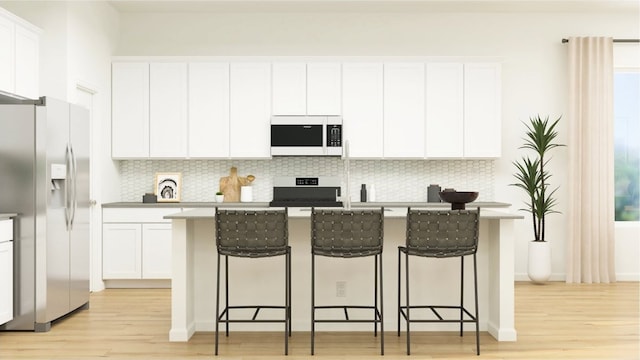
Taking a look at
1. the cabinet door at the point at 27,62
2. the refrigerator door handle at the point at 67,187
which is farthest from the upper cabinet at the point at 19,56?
the refrigerator door handle at the point at 67,187

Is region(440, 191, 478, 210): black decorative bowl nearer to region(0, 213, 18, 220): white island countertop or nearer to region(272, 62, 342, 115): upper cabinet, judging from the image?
region(272, 62, 342, 115): upper cabinet

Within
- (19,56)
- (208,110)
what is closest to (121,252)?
(208,110)

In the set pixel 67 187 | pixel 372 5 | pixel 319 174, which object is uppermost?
pixel 372 5

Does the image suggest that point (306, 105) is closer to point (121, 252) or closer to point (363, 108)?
point (363, 108)

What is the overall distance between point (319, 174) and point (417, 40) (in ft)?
6.80

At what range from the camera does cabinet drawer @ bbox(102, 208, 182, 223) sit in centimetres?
655

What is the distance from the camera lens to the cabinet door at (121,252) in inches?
258

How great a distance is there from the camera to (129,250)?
21.5 ft

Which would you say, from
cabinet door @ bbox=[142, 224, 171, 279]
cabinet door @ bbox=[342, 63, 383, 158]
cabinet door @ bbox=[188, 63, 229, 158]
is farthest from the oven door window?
cabinet door @ bbox=[142, 224, 171, 279]

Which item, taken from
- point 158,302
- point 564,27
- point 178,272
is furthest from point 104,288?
point 564,27

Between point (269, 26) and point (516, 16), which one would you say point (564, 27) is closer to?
point (516, 16)

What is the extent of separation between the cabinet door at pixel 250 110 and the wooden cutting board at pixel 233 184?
1.22ft

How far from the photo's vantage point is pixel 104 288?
21.7 ft

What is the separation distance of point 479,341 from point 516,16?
4.51 metres
